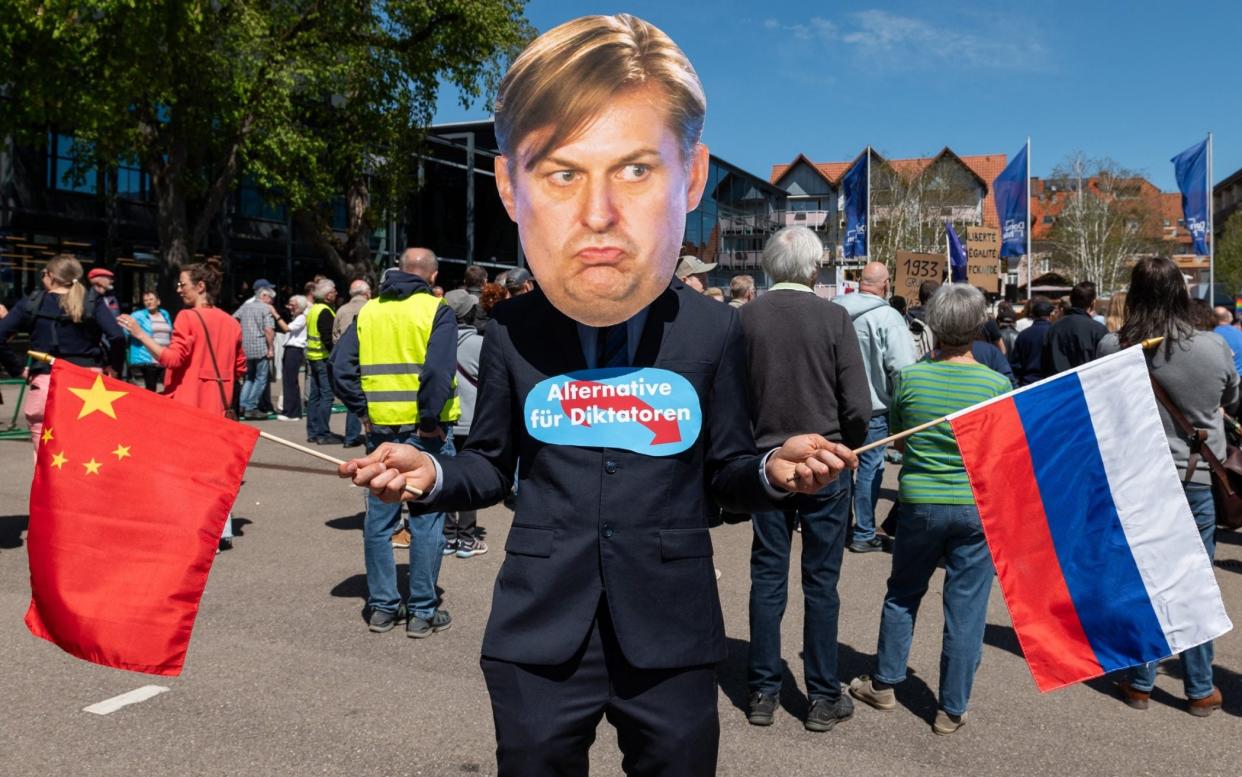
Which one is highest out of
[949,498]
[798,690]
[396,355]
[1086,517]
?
[396,355]

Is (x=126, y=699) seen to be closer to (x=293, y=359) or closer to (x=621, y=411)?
(x=621, y=411)

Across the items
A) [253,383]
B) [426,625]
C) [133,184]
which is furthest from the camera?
[133,184]

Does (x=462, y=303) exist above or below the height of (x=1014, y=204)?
below

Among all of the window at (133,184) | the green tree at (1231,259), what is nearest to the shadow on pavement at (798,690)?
the window at (133,184)

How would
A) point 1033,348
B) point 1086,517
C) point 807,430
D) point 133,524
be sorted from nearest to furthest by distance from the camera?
point 133,524 < point 1086,517 < point 807,430 < point 1033,348

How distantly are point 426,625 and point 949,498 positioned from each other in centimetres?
273

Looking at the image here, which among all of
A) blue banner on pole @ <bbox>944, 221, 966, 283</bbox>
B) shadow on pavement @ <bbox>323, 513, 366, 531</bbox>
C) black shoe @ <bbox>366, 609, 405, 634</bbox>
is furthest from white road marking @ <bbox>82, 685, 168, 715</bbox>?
blue banner on pole @ <bbox>944, 221, 966, 283</bbox>

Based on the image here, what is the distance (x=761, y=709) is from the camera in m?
4.22

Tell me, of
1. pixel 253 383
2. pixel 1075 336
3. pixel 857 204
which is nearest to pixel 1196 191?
pixel 857 204

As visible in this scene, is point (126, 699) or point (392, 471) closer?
point (392, 471)

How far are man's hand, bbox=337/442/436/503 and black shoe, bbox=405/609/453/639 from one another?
3179 millimetres

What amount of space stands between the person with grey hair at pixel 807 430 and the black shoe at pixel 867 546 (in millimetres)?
2989

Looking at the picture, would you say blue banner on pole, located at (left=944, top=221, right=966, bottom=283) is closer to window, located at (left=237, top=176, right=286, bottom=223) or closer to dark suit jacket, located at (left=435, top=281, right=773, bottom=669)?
dark suit jacket, located at (left=435, top=281, right=773, bottom=669)

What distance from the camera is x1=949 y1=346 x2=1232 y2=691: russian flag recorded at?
2.62 m
